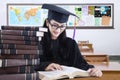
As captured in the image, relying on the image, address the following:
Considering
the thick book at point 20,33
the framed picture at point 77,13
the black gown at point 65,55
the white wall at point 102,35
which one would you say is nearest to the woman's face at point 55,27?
the black gown at point 65,55

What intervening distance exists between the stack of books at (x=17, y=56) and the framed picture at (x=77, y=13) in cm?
700

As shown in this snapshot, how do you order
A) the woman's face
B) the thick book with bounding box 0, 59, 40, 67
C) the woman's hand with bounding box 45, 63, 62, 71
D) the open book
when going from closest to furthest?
the thick book with bounding box 0, 59, 40, 67, the open book, the woman's hand with bounding box 45, 63, 62, 71, the woman's face

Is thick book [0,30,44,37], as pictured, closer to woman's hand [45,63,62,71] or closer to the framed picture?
woman's hand [45,63,62,71]

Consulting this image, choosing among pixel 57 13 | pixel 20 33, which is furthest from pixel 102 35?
pixel 20 33

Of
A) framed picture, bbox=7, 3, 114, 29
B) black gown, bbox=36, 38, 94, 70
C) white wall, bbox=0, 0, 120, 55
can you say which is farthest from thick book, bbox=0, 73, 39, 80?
white wall, bbox=0, 0, 120, 55

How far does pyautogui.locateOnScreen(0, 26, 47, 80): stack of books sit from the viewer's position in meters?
1.19

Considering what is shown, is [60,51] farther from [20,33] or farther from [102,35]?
[102,35]

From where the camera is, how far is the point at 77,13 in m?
8.30

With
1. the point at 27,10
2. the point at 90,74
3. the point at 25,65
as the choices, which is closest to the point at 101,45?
the point at 27,10

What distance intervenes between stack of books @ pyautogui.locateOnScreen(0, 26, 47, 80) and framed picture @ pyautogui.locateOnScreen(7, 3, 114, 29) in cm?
700

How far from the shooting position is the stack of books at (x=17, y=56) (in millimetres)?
1191

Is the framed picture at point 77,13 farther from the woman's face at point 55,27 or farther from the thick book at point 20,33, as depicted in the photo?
the thick book at point 20,33

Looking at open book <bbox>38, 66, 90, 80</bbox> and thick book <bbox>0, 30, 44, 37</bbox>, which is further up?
thick book <bbox>0, 30, 44, 37</bbox>

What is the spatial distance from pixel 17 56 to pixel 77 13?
716 cm
